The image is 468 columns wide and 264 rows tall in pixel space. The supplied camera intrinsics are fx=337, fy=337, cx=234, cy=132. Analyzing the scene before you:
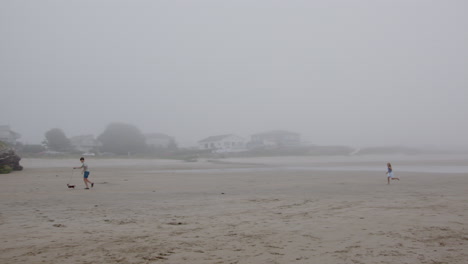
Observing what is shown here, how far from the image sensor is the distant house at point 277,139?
110500 mm

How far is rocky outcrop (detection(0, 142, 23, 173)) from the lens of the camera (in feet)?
80.9

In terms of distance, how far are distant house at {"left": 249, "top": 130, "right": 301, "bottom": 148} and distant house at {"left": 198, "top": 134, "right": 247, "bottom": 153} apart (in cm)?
503

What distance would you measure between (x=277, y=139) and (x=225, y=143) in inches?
721

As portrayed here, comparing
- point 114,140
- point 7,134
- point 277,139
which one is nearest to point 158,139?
point 114,140

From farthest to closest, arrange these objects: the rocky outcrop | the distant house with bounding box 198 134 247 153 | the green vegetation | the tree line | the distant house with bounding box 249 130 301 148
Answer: the distant house with bounding box 249 130 301 148 → the distant house with bounding box 198 134 247 153 → the tree line → the rocky outcrop → the green vegetation

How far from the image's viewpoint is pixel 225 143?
103625 mm

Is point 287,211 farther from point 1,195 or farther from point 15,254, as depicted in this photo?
point 1,195

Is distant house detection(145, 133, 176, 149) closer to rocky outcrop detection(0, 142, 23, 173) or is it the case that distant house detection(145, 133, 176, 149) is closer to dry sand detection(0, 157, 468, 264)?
rocky outcrop detection(0, 142, 23, 173)

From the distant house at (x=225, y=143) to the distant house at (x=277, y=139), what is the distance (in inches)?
198

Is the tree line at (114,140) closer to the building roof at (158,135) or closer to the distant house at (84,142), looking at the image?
the distant house at (84,142)

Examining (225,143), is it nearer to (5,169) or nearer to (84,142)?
(84,142)

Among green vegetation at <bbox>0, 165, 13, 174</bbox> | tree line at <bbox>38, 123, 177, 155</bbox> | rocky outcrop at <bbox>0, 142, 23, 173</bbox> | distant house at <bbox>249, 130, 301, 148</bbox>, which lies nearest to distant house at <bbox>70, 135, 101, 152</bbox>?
tree line at <bbox>38, 123, 177, 155</bbox>

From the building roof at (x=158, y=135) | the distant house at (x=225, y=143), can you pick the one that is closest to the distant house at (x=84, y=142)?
the building roof at (x=158, y=135)

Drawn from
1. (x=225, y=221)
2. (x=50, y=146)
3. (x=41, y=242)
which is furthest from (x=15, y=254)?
(x=50, y=146)
